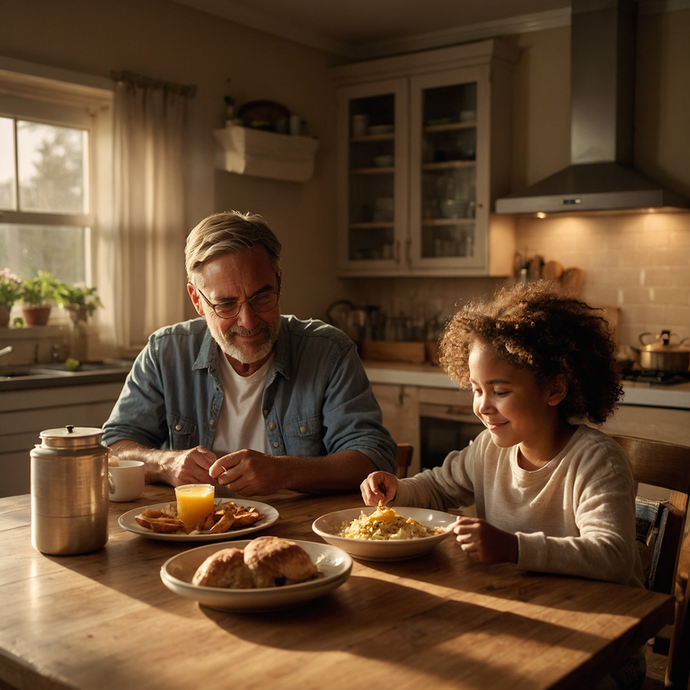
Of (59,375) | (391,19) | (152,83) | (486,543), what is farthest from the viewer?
(391,19)

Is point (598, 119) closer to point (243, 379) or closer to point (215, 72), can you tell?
point (215, 72)

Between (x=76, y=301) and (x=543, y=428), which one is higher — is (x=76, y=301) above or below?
above

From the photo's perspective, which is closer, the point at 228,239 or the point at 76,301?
the point at 228,239

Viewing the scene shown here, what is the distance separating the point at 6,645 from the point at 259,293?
115 cm

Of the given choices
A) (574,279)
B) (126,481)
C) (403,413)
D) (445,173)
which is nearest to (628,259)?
(574,279)

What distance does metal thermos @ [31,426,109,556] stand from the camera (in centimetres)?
132

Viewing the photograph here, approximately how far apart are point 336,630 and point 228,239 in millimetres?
1179

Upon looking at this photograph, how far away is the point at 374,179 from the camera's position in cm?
474

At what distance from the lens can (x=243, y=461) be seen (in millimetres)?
1649

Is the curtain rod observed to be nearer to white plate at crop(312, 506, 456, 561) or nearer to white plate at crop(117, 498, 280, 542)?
white plate at crop(117, 498, 280, 542)

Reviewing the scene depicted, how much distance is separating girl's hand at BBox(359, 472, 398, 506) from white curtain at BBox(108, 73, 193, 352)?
2.50 meters

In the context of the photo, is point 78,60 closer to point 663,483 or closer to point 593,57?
point 593,57

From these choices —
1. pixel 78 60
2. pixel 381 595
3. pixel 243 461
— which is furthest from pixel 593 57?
pixel 381 595

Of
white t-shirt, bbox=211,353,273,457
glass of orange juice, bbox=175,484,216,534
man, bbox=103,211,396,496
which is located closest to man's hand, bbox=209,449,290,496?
glass of orange juice, bbox=175,484,216,534
